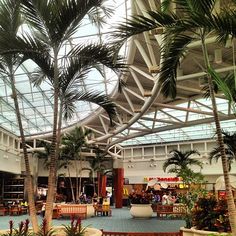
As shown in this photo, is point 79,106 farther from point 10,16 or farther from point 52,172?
point 52,172

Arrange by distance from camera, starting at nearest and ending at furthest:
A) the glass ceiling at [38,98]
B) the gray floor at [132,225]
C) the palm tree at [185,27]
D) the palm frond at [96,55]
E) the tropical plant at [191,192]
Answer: the palm tree at [185,27] → the palm frond at [96,55] → the tropical plant at [191,192] → the gray floor at [132,225] → the glass ceiling at [38,98]

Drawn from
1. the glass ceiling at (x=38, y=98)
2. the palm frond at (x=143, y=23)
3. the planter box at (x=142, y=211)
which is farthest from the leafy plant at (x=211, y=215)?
the planter box at (x=142, y=211)

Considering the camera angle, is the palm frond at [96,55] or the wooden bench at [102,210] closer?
the palm frond at [96,55]

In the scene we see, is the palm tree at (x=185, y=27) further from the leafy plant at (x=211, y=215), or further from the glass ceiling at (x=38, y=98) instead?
the glass ceiling at (x=38, y=98)

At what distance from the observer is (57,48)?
232 inches

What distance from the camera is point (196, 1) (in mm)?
4641

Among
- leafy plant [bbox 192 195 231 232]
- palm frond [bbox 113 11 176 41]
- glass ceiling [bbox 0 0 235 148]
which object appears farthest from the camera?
glass ceiling [bbox 0 0 235 148]

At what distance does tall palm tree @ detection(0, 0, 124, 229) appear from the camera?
545 centimetres

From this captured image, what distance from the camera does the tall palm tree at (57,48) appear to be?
5.45 metres

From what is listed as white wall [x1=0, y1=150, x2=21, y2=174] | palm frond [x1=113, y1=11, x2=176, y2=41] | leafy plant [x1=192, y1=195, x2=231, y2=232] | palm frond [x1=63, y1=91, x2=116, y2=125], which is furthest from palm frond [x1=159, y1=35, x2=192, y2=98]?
white wall [x1=0, y1=150, x2=21, y2=174]

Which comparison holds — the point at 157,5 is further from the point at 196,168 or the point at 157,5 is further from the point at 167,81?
the point at 196,168

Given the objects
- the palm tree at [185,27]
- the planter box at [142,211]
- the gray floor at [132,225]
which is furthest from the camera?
the planter box at [142,211]

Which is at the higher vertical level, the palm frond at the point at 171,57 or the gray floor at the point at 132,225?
the palm frond at the point at 171,57

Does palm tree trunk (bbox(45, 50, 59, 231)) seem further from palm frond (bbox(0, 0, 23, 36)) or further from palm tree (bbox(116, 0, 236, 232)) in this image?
palm tree (bbox(116, 0, 236, 232))
